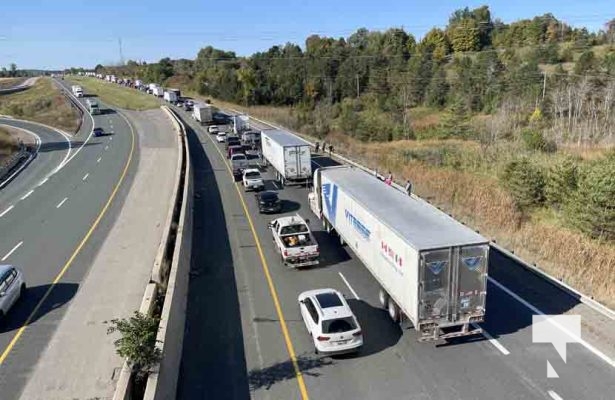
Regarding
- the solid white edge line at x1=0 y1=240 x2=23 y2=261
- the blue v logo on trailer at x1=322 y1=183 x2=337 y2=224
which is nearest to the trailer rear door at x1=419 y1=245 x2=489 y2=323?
the blue v logo on trailer at x1=322 y1=183 x2=337 y2=224

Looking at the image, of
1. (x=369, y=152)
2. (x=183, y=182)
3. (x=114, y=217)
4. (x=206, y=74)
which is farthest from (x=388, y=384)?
(x=206, y=74)

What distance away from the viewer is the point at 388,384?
13055mm

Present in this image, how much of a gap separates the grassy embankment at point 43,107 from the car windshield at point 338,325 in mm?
76896

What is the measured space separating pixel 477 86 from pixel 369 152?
5241 centimetres

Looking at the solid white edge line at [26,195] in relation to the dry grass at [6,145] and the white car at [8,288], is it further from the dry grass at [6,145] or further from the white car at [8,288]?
the dry grass at [6,145]

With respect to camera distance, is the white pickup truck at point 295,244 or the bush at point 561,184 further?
the bush at point 561,184

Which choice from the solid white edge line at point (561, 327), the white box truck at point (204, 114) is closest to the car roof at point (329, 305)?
the solid white edge line at point (561, 327)

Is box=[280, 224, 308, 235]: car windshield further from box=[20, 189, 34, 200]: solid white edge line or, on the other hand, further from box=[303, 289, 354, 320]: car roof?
box=[20, 189, 34, 200]: solid white edge line

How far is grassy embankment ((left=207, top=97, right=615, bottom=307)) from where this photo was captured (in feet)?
65.2

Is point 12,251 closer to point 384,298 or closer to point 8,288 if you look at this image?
point 8,288

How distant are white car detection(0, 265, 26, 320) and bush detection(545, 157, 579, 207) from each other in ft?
95.5

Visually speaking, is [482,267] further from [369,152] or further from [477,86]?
[477,86]

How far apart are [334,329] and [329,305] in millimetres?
959

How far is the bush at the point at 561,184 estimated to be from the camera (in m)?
30.1
